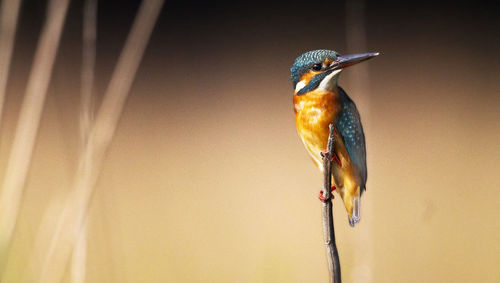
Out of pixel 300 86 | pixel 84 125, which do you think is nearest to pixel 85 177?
pixel 84 125

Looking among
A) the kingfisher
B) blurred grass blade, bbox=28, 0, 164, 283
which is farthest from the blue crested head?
blurred grass blade, bbox=28, 0, 164, 283

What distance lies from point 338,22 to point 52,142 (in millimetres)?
658

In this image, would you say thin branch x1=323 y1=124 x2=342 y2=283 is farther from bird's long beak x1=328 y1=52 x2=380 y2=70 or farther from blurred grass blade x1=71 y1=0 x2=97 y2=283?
blurred grass blade x1=71 y1=0 x2=97 y2=283

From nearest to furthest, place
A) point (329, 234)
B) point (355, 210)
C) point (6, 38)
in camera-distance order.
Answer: point (329, 234)
point (355, 210)
point (6, 38)

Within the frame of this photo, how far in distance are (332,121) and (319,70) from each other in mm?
40

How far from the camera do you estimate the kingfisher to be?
0.39m

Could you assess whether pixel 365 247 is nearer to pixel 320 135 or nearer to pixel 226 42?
pixel 320 135

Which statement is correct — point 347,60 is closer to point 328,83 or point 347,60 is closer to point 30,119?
point 328,83

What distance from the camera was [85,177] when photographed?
0.55 meters

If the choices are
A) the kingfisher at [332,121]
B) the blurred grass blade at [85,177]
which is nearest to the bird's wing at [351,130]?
the kingfisher at [332,121]

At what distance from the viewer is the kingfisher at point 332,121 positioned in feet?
1.29

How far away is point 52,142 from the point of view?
113 cm

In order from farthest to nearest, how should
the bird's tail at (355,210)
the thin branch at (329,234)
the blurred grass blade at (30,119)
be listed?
the blurred grass blade at (30,119) → the bird's tail at (355,210) → the thin branch at (329,234)

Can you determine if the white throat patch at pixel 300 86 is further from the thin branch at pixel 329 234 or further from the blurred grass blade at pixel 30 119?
the blurred grass blade at pixel 30 119
